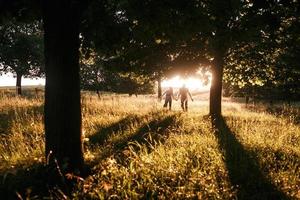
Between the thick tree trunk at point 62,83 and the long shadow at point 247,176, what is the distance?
8.56 feet

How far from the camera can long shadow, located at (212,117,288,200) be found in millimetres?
5316

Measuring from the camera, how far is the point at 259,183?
5633 millimetres

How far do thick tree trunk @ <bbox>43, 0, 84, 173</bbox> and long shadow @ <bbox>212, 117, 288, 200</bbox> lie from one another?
2610mm

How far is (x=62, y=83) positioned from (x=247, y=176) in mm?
3401

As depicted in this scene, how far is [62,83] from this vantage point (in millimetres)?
6180

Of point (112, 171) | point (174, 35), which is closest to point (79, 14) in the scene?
point (174, 35)

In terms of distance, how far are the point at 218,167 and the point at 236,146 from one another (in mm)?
1770

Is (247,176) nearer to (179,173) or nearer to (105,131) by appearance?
(179,173)

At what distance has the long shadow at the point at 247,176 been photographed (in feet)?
17.4

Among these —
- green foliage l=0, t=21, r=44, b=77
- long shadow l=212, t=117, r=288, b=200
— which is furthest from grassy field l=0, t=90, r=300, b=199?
green foliage l=0, t=21, r=44, b=77

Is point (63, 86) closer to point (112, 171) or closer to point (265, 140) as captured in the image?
point (112, 171)

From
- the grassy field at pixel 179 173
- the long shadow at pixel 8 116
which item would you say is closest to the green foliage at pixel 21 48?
the long shadow at pixel 8 116

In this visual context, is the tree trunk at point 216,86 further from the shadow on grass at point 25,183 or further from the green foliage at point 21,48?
the green foliage at point 21,48

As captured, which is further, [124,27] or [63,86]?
[124,27]
